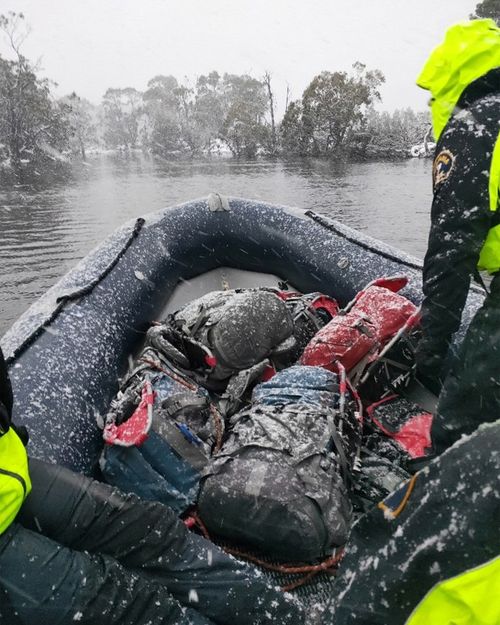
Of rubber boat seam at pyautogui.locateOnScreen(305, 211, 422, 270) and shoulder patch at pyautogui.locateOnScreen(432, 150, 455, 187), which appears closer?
shoulder patch at pyautogui.locateOnScreen(432, 150, 455, 187)

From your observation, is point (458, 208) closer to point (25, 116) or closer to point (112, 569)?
point (112, 569)

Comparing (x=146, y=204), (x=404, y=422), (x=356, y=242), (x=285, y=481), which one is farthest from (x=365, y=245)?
(x=146, y=204)

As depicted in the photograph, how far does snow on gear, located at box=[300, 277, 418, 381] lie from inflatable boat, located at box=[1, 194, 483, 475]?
0.76 ft

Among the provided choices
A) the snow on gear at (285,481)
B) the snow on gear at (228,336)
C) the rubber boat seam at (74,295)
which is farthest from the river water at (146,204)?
the snow on gear at (285,481)

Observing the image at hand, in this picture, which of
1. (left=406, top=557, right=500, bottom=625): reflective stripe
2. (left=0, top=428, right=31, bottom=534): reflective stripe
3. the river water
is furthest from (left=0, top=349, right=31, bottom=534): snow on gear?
the river water

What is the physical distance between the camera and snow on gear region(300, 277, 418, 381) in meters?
2.26

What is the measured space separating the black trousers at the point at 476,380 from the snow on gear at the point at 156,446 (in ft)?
2.96

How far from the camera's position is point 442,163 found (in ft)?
4.83

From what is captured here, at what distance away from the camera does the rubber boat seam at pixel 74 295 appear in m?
2.04

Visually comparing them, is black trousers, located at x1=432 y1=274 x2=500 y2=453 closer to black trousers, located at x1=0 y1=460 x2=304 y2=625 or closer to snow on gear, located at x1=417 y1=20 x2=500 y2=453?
snow on gear, located at x1=417 y1=20 x2=500 y2=453

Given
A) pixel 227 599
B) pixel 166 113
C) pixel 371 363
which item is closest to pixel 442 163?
pixel 371 363

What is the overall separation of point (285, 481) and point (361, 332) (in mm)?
953

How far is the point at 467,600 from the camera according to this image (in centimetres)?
53

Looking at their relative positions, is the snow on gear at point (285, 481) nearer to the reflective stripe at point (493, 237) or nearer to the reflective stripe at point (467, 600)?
the reflective stripe at point (493, 237)
